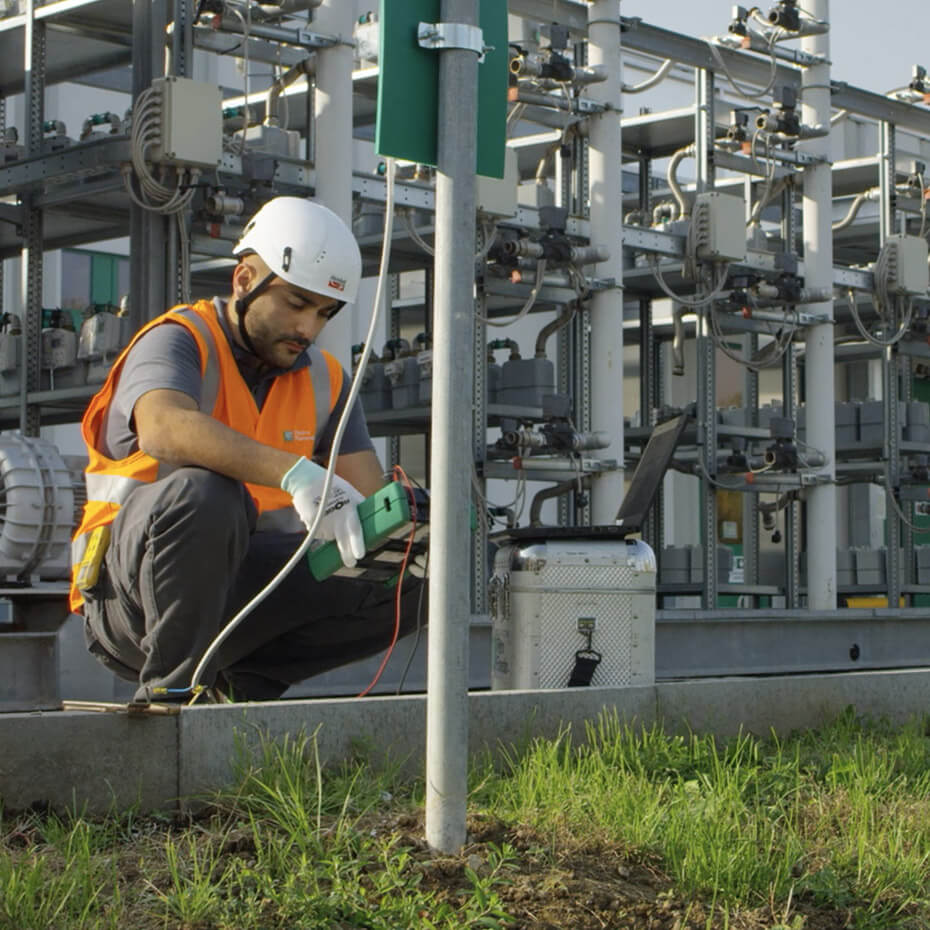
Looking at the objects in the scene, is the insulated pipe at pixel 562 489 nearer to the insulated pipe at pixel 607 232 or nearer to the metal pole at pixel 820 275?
the insulated pipe at pixel 607 232

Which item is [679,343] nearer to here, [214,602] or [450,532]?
[214,602]

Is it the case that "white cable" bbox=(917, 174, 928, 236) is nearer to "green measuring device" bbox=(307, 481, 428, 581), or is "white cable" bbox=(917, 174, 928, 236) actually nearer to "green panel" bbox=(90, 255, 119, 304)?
"green panel" bbox=(90, 255, 119, 304)

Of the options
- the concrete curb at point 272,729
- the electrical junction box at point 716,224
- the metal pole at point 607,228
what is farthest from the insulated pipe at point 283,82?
the concrete curb at point 272,729

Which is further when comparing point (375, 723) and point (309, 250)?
point (309, 250)

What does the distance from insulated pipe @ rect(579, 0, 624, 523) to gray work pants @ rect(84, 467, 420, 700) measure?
22.1 feet

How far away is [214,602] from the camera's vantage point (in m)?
4.02

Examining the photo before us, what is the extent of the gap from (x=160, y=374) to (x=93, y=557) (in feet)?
1.68

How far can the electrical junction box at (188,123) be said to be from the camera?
871 cm

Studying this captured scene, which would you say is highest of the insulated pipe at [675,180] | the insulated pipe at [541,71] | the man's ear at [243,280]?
the insulated pipe at [541,71]

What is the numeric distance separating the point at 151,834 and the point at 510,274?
28.5ft

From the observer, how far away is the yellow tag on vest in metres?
4.32

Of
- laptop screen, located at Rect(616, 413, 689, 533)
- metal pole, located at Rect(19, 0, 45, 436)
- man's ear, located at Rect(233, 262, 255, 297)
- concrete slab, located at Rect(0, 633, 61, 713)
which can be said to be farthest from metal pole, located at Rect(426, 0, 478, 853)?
metal pole, located at Rect(19, 0, 45, 436)

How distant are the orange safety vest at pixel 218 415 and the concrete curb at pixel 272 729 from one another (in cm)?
95

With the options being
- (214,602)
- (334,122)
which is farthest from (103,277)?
(214,602)
